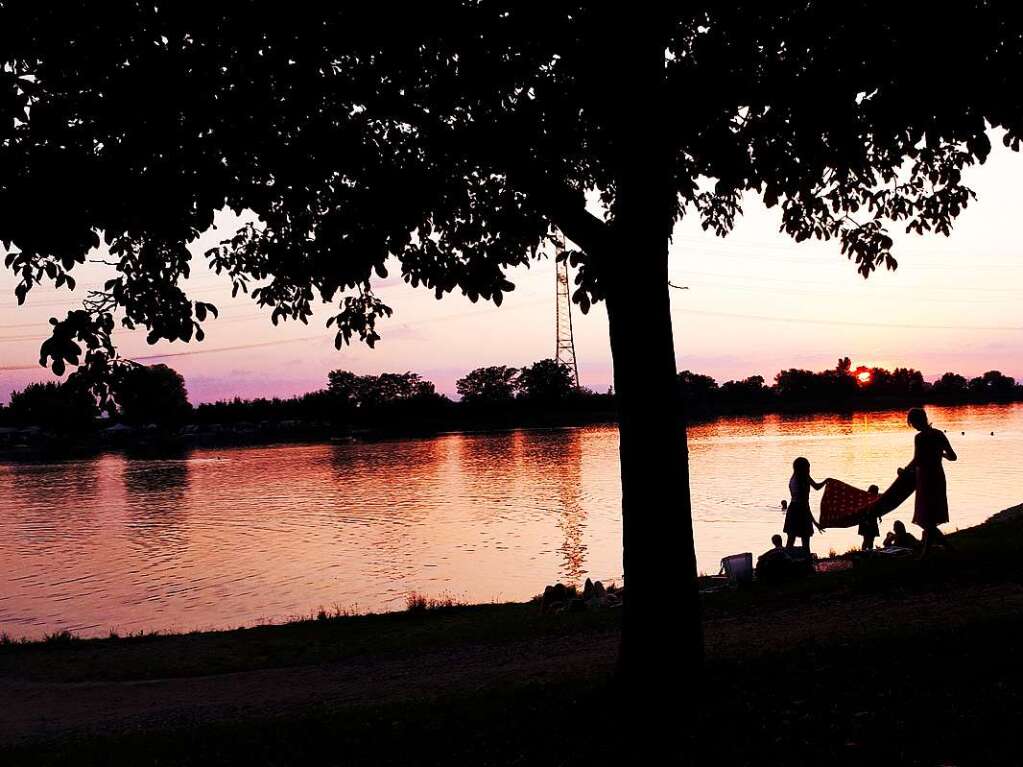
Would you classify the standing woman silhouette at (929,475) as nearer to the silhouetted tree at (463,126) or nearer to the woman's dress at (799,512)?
the woman's dress at (799,512)

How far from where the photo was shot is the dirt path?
1085 cm

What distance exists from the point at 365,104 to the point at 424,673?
7860mm

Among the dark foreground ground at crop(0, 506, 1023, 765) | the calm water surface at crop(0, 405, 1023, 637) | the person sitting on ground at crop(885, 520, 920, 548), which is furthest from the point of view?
the calm water surface at crop(0, 405, 1023, 637)

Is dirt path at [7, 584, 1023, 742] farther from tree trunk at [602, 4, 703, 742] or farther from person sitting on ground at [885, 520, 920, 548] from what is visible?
person sitting on ground at [885, 520, 920, 548]

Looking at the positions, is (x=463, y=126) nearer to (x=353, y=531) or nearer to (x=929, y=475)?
(x=929, y=475)

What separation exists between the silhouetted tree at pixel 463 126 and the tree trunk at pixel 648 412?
21 millimetres

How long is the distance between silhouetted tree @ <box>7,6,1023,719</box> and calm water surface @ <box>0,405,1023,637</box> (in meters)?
1.40

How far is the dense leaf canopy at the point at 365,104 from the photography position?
7.43 m

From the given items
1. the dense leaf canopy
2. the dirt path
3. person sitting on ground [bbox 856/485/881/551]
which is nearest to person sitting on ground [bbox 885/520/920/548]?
person sitting on ground [bbox 856/485/881/551]

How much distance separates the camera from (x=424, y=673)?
12.7m

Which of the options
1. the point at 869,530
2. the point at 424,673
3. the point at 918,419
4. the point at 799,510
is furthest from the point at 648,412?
the point at 869,530

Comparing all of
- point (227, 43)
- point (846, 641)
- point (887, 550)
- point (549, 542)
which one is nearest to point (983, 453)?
point (549, 542)

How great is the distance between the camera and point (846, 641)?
32.4ft

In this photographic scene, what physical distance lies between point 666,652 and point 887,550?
9.77m
